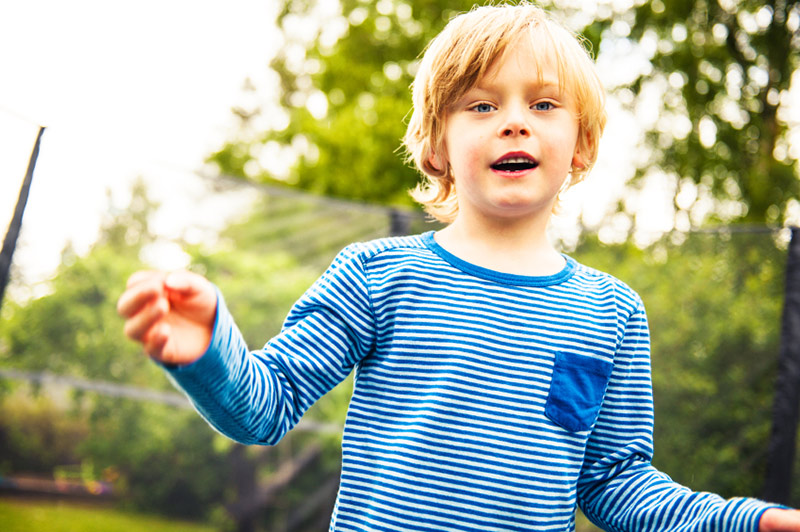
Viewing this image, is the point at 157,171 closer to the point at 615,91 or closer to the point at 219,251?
the point at 219,251

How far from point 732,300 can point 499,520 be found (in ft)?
8.69

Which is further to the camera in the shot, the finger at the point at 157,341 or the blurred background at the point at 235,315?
the blurred background at the point at 235,315

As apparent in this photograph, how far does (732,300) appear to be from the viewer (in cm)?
331

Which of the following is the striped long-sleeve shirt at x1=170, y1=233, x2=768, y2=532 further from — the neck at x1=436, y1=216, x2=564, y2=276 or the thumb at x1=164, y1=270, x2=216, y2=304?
the thumb at x1=164, y1=270, x2=216, y2=304

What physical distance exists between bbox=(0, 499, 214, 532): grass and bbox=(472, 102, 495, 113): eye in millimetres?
2658

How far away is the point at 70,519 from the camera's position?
313cm

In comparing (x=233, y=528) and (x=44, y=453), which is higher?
(x=44, y=453)

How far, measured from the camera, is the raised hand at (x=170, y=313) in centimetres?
71

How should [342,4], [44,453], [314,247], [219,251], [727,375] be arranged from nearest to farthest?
1. [44,453]
2. [727,375]
3. [219,251]
4. [314,247]
5. [342,4]

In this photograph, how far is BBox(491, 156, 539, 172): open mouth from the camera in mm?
1146

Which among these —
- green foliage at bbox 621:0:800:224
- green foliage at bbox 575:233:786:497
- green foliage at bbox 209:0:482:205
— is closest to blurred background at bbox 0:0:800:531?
green foliage at bbox 575:233:786:497

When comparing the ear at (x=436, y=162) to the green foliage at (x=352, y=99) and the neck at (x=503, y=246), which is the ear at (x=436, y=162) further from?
the green foliage at (x=352, y=99)

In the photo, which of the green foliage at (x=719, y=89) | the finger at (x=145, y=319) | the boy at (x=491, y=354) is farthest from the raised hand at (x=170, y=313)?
the green foliage at (x=719, y=89)

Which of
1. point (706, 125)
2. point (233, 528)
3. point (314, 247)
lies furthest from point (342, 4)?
point (233, 528)
